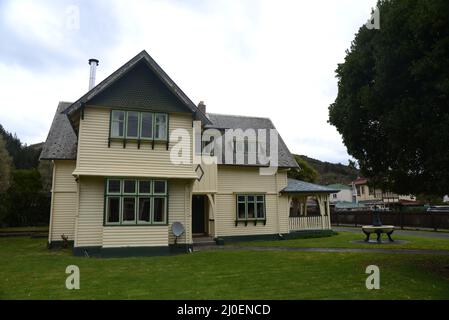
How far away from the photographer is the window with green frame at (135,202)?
541 inches

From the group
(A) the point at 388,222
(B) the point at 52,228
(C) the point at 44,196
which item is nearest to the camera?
(B) the point at 52,228

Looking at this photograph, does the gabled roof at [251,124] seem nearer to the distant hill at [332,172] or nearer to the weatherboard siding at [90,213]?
the weatherboard siding at [90,213]

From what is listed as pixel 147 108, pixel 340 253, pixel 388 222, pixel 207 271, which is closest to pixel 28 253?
pixel 147 108

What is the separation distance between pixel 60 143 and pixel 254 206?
11.2 m

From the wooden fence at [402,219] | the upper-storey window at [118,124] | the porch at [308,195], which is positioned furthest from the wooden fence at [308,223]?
the upper-storey window at [118,124]

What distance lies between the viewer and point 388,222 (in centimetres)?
2788

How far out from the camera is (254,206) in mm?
19906

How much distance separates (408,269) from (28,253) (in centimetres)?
1474

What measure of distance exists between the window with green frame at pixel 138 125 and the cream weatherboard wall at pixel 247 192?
5.75 meters

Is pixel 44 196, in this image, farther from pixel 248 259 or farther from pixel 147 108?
pixel 248 259

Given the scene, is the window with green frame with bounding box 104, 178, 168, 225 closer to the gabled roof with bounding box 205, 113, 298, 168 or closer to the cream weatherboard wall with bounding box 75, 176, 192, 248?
the cream weatherboard wall with bounding box 75, 176, 192, 248

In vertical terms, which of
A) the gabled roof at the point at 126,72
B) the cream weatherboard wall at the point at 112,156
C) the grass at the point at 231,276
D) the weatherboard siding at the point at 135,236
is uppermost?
the gabled roof at the point at 126,72

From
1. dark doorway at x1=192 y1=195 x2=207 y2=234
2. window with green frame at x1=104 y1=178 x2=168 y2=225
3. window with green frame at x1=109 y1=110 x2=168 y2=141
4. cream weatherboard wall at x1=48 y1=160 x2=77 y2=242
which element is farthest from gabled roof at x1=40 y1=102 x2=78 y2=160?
dark doorway at x1=192 y1=195 x2=207 y2=234

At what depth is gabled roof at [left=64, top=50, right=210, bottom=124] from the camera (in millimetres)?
13594
